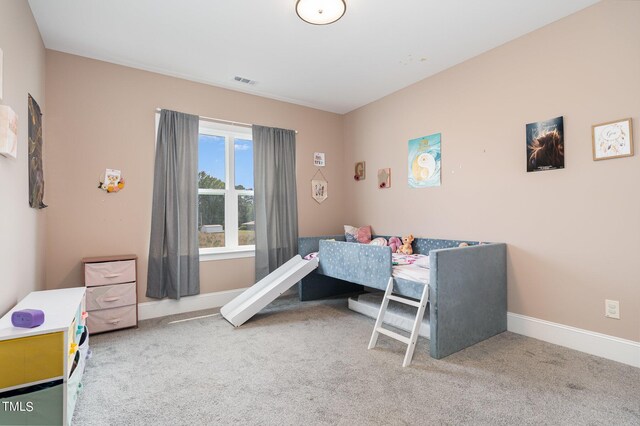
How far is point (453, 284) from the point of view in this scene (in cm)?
238

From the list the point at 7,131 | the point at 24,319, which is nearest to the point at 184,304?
the point at 24,319

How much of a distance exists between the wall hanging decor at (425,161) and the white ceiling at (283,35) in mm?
699

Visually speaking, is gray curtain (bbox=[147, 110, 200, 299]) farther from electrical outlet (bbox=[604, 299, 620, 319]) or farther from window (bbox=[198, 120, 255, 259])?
electrical outlet (bbox=[604, 299, 620, 319])

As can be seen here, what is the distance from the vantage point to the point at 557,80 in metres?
2.53

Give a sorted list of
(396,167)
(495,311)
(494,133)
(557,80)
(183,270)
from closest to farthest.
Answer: (557,80) < (495,311) < (494,133) < (183,270) < (396,167)

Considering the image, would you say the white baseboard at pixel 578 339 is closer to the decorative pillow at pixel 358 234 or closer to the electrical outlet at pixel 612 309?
the electrical outlet at pixel 612 309

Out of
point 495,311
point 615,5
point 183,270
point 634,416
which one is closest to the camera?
point 634,416

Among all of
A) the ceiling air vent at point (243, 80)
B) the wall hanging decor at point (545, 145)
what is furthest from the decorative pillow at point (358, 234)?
the ceiling air vent at point (243, 80)

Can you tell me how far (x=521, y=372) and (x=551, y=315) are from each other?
764 mm

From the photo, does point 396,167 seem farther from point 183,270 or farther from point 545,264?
point 183,270

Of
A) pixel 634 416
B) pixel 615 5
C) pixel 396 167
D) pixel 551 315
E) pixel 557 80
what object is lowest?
pixel 634 416

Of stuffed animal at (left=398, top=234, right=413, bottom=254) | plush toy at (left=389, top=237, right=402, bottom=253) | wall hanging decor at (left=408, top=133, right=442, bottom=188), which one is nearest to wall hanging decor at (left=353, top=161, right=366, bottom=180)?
wall hanging decor at (left=408, top=133, right=442, bottom=188)

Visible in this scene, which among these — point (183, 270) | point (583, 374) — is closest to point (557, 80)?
point (583, 374)

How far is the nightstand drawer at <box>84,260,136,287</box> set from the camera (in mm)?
2762
